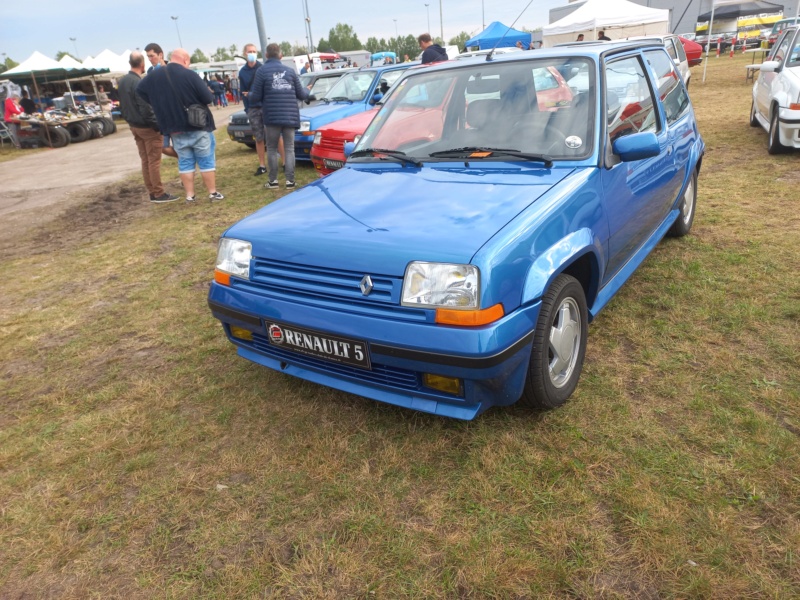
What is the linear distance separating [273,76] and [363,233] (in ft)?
19.5

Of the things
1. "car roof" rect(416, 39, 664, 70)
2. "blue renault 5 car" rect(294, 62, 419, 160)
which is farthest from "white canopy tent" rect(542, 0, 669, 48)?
"car roof" rect(416, 39, 664, 70)

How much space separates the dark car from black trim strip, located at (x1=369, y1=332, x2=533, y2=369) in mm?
9571

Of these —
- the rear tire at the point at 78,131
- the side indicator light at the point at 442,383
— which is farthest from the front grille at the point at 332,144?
the rear tire at the point at 78,131

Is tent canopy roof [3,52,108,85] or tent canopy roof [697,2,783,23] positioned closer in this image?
tent canopy roof [3,52,108,85]

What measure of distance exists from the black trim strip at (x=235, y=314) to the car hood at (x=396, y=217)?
11.8 inches

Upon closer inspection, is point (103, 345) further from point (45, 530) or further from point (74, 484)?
point (45, 530)

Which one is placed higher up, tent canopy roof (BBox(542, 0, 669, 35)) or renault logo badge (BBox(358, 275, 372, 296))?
tent canopy roof (BBox(542, 0, 669, 35))

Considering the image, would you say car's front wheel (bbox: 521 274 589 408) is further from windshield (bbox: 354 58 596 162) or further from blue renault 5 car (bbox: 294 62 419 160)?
blue renault 5 car (bbox: 294 62 419 160)

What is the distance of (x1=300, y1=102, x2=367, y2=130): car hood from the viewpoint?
8.98 m

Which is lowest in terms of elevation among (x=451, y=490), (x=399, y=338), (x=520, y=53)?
(x=451, y=490)

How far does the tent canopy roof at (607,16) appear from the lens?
49.8 ft

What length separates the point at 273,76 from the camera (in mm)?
7387

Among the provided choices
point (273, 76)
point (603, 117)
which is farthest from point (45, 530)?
point (273, 76)

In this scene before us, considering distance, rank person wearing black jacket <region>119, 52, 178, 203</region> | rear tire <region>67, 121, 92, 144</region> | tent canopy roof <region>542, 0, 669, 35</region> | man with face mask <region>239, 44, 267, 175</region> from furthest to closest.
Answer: rear tire <region>67, 121, 92, 144</region> → tent canopy roof <region>542, 0, 669, 35</region> → man with face mask <region>239, 44, 267, 175</region> → person wearing black jacket <region>119, 52, 178, 203</region>
